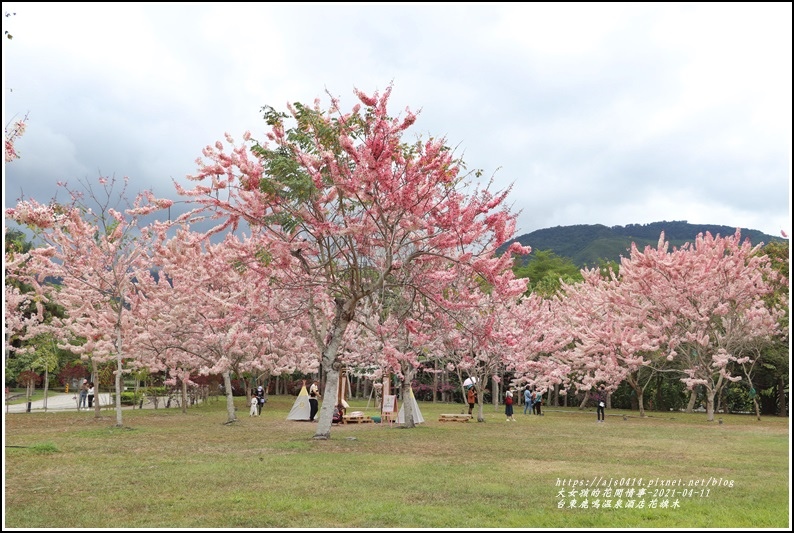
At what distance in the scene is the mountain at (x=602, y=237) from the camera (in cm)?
15900

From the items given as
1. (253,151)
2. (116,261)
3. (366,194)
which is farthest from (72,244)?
(366,194)

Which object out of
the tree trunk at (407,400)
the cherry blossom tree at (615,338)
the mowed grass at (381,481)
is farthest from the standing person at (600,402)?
the tree trunk at (407,400)

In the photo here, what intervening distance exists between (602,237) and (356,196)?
16787 cm

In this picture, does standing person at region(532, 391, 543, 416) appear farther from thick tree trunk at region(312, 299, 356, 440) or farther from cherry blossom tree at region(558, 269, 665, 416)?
thick tree trunk at region(312, 299, 356, 440)

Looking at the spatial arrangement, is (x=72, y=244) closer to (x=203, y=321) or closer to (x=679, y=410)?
(x=203, y=321)

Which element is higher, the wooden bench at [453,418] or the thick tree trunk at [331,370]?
the thick tree trunk at [331,370]

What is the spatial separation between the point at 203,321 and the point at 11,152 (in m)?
16.2

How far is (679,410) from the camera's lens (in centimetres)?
4603

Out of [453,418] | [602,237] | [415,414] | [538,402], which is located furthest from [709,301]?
[602,237]

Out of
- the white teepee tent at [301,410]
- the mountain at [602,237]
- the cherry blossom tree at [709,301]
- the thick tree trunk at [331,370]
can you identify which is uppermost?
the mountain at [602,237]

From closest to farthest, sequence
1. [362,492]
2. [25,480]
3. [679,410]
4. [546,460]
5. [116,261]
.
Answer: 1. [362,492]
2. [25,480]
3. [546,460]
4. [116,261]
5. [679,410]

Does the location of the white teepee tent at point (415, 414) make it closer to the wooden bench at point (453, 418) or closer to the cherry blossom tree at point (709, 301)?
the wooden bench at point (453, 418)

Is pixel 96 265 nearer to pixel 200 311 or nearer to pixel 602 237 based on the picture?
pixel 200 311

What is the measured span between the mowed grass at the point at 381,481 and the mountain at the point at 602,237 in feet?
459
